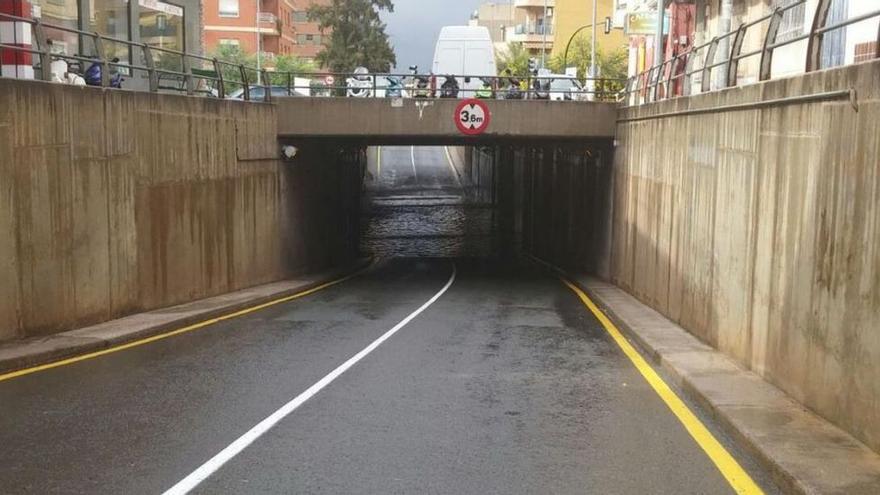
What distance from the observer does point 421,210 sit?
2263 inches

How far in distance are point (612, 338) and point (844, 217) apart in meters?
6.22

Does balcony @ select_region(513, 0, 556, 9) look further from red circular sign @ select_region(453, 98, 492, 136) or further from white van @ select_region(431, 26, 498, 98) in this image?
red circular sign @ select_region(453, 98, 492, 136)

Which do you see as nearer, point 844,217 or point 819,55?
point 844,217

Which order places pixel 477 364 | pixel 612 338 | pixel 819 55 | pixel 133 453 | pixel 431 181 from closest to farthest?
pixel 133 453, pixel 819 55, pixel 477 364, pixel 612 338, pixel 431 181

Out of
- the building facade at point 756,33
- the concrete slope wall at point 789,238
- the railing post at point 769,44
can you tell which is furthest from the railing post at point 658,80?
the railing post at point 769,44

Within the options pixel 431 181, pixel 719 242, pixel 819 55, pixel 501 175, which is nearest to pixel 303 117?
pixel 719 242

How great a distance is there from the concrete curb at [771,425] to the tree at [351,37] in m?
78.0

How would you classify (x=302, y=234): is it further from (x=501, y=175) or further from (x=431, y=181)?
(x=431, y=181)

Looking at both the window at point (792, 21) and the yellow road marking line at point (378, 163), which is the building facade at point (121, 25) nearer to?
the window at point (792, 21)

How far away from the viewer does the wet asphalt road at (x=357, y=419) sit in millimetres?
6137

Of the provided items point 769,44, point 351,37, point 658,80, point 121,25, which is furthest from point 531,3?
point 769,44

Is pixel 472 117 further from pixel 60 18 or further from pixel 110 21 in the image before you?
pixel 60 18

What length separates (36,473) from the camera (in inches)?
244

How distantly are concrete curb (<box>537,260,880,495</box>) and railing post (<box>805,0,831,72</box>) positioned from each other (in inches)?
120
